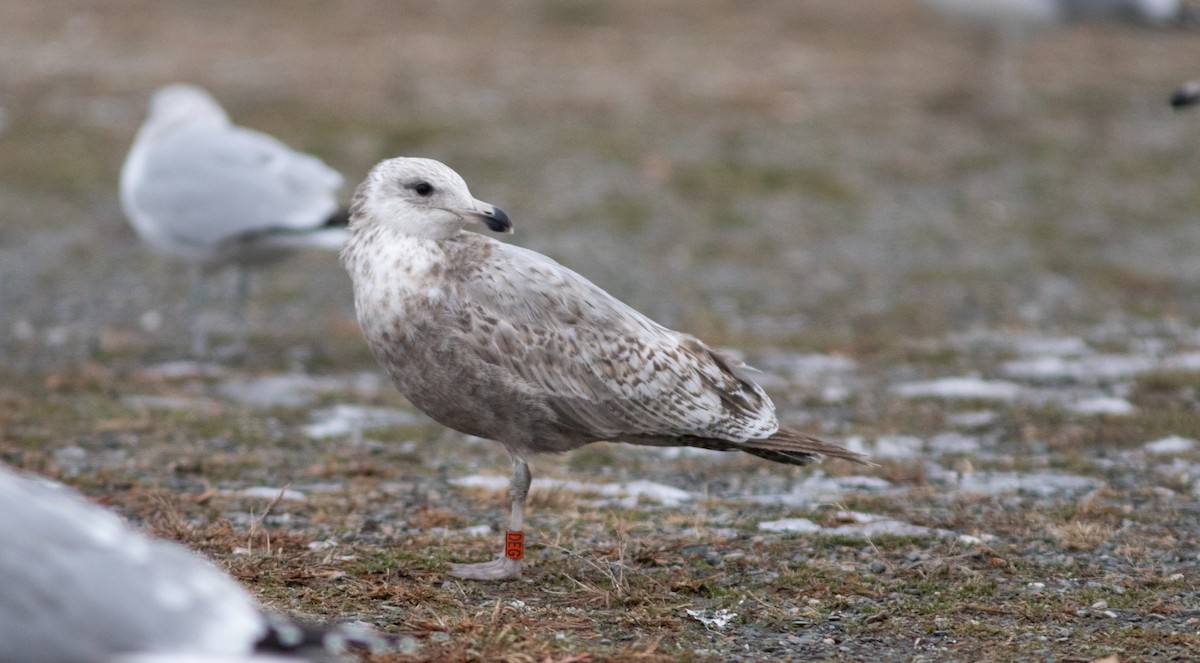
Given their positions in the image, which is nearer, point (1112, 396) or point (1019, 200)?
point (1112, 396)

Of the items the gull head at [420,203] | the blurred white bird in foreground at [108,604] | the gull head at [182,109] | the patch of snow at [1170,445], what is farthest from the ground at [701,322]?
the gull head at [182,109]

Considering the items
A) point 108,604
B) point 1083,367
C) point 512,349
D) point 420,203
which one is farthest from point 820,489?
point 108,604

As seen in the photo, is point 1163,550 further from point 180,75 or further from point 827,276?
point 180,75

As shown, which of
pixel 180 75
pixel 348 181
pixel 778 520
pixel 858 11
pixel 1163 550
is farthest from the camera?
pixel 858 11

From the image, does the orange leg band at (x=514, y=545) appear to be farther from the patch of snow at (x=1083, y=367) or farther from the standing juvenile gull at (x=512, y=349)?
the patch of snow at (x=1083, y=367)

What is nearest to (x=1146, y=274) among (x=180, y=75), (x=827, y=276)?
(x=827, y=276)

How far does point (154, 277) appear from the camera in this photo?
31.0 ft

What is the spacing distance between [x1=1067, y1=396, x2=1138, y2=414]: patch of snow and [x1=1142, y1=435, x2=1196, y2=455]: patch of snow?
1.81 ft

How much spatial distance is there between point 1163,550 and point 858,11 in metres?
12.2

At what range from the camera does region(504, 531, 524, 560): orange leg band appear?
14.8ft

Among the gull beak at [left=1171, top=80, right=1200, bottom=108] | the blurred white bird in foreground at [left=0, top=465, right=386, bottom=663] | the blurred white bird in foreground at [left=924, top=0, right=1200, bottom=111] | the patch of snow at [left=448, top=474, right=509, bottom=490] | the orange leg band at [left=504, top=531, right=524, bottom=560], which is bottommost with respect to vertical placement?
the blurred white bird in foreground at [left=0, top=465, right=386, bottom=663]

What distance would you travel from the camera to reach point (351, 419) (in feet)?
22.3

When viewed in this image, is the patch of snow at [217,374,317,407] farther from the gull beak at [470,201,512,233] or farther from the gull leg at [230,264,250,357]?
the gull beak at [470,201,512,233]

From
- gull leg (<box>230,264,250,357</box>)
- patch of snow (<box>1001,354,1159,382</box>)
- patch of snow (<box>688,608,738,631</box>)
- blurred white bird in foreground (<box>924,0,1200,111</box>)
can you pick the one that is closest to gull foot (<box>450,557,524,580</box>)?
patch of snow (<box>688,608,738,631</box>)
